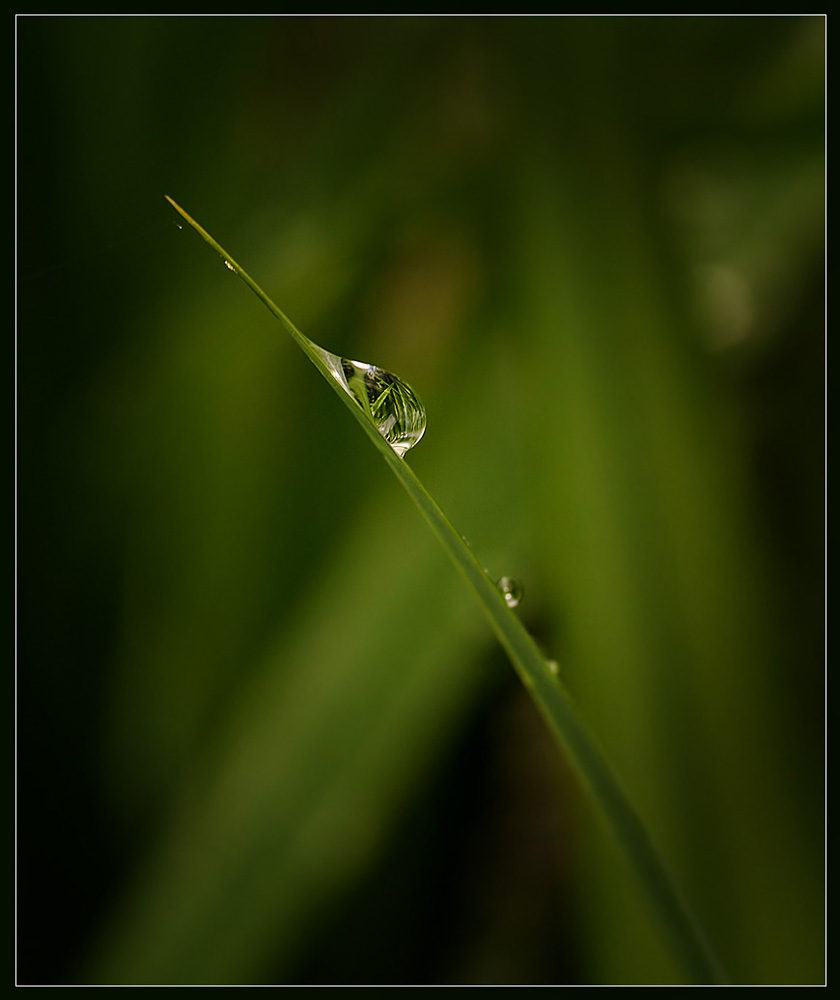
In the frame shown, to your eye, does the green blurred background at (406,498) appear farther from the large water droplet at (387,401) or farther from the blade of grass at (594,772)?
the blade of grass at (594,772)

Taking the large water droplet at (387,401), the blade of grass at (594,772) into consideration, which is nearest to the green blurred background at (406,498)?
the large water droplet at (387,401)

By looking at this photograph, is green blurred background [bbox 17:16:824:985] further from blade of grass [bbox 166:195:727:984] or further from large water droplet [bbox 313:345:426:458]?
blade of grass [bbox 166:195:727:984]

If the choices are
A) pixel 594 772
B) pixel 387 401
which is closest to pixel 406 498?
pixel 387 401

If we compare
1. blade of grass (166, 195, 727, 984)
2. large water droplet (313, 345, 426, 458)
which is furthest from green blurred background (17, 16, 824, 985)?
blade of grass (166, 195, 727, 984)

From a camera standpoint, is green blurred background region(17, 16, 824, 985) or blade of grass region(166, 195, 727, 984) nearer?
blade of grass region(166, 195, 727, 984)

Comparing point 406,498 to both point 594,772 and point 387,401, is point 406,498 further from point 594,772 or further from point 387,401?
point 594,772

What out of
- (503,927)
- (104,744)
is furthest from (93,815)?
(503,927)

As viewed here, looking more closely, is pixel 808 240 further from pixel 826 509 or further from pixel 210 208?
pixel 210 208
